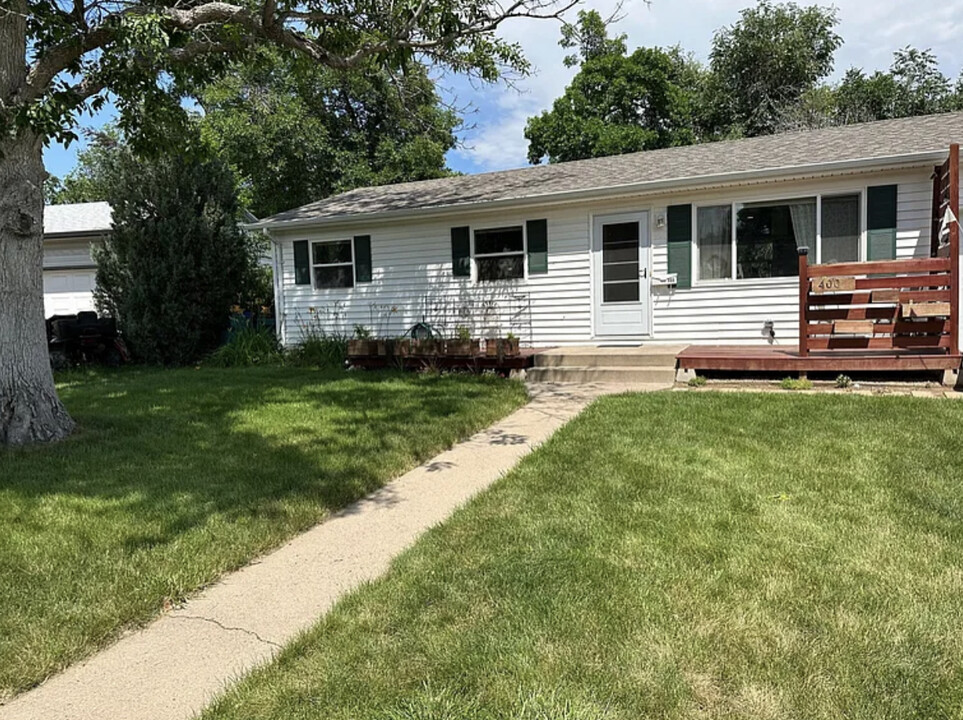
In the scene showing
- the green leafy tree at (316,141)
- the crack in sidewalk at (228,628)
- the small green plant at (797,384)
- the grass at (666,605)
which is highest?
the green leafy tree at (316,141)

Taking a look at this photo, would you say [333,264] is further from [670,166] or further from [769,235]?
[769,235]

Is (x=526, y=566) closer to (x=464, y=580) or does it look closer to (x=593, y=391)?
(x=464, y=580)

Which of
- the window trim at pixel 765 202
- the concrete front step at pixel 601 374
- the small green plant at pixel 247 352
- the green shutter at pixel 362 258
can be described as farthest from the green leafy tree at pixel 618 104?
the concrete front step at pixel 601 374

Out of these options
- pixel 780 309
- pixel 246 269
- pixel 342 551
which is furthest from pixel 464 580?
pixel 246 269

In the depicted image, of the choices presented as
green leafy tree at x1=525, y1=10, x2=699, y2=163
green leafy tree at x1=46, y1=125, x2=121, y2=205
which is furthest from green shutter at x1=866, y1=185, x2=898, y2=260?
green leafy tree at x1=46, y1=125, x2=121, y2=205

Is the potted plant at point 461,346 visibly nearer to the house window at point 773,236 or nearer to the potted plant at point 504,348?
the potted plant at point 504,348

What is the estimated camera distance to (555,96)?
23562 mm

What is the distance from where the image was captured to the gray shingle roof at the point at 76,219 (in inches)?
661

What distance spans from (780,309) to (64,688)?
346 inches

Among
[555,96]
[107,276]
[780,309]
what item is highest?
[555,96]

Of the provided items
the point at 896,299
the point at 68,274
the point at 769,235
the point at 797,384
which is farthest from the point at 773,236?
the point at 68,274

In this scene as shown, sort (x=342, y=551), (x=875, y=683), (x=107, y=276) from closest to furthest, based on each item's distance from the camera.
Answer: (x=875, y=683) < (x=342, y=551) < (x=107, y=276)

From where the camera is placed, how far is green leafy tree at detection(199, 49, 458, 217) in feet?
53.6

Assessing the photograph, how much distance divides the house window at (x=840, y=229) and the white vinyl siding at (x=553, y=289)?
0.16 m
